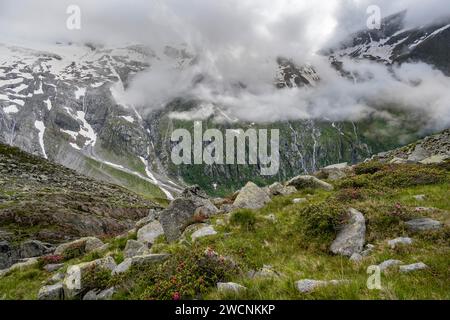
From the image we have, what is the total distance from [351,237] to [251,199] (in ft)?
33.2

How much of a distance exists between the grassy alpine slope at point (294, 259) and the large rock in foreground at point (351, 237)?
251 millimetres

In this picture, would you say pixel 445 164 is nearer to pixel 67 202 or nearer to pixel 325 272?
pixel 325 272

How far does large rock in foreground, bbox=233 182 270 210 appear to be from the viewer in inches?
863

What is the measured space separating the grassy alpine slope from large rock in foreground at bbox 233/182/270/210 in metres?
2.12

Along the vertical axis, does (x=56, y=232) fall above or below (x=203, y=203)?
below

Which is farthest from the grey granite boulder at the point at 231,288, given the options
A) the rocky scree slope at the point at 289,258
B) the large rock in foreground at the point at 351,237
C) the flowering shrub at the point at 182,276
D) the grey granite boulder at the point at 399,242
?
the grey granite boulder at the point at 399,242

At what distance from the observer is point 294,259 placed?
11938 millimetres

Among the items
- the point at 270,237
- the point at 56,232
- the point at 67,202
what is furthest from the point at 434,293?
the point at 67,202

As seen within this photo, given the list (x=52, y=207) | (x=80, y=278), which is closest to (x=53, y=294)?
(x=80, y=278)

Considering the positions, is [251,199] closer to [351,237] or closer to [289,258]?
[351,237]

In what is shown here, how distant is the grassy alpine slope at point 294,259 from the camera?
8.67 meters

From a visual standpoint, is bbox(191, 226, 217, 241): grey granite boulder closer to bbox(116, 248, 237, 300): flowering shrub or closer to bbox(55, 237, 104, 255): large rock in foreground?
bbox(116, 248, 237, 300): flowering shrub
